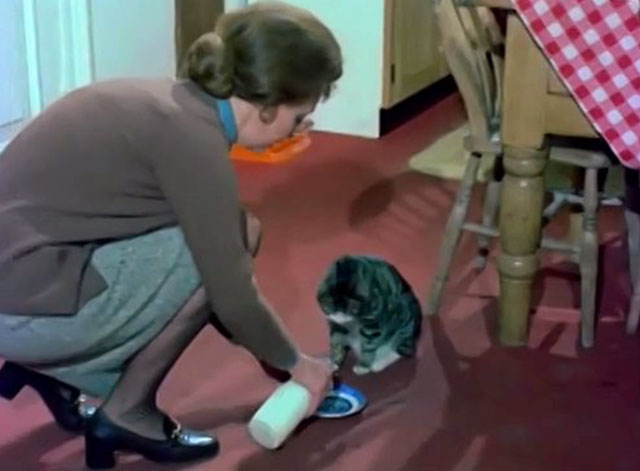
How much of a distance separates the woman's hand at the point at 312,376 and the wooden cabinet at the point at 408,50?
210 cm

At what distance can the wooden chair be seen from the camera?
2.47 meters

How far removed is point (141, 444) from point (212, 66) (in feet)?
2.15

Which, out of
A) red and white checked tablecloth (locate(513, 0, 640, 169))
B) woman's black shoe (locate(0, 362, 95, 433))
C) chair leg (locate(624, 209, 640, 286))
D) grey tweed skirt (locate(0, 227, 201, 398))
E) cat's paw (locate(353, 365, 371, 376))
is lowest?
cat's paw (locate(353, 365, 371, 376))

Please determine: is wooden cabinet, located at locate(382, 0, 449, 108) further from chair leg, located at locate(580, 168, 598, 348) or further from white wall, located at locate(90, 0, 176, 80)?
chair leg, located at locate(580, 168, 598, 348)

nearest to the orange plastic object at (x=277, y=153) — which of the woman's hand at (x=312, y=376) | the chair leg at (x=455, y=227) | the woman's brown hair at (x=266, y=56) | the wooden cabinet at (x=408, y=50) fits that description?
the wooden cabinet at (x=408, y=50)

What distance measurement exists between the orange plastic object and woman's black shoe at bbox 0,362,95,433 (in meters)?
1.74

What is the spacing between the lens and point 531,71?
90.7 inches

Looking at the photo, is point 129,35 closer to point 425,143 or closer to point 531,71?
point 425,143

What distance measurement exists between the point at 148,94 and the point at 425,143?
2.30 meters

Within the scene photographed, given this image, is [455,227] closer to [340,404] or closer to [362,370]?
[362,370]

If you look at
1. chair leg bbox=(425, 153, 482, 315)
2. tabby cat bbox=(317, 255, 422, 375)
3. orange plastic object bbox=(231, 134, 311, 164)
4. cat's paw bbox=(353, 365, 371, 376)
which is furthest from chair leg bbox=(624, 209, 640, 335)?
orange plastic object bbox=(231, 134, 311, 164)

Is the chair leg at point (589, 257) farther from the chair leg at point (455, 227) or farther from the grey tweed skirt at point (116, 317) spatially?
the grey tweed skirt at point (116, 317)

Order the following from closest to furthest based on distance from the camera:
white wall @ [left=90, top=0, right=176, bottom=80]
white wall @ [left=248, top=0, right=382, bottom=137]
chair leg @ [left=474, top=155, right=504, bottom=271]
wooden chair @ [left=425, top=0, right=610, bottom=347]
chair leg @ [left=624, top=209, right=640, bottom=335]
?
wooden chair @ [left=425, top=0, right=610, bottom=347] → chair leg @ [left=624, top=209, right=640, bottom=335] → chair leg @ [left=474, top=155, right=504, bottom=271] → white wall @ [left=90, top=0, right=176, bottom=80] → white wall @ [left=248, top=0, right=382, bottom=137]

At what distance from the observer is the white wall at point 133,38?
355cm
